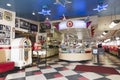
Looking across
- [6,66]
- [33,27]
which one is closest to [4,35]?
[6,66]

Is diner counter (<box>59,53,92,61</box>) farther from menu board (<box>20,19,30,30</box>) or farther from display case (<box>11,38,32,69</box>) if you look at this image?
menu board (<box>20,19,30,30</box>)

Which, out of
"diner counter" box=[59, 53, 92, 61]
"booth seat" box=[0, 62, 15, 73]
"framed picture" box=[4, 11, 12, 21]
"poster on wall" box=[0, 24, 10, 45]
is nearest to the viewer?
"booth seat" box=[0, 62, 15, 73]

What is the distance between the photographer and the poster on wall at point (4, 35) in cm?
554

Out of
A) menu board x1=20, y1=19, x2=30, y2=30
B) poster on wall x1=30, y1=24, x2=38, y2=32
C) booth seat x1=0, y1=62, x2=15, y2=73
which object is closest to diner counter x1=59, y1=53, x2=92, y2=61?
booth seat x1=0, y1=62, x2=15, y2=73

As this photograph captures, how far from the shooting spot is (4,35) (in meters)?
5.68

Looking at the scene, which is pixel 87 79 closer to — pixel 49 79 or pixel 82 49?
pixel 49 79

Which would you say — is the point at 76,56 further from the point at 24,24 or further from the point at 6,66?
the point at 24,24

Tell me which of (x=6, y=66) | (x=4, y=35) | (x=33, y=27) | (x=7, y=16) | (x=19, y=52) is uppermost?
(x=33, y=27)

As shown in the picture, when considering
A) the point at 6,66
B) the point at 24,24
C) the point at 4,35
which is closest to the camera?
the point at 6,66

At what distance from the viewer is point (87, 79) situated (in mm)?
4219

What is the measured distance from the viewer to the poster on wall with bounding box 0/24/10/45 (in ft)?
18.2

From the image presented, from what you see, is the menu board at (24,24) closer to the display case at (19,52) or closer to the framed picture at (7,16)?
the framed picture at (7,16)

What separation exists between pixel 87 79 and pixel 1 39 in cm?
382

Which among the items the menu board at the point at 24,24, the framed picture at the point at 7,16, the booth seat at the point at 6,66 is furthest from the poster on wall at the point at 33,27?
the booth seat at the point at 6,66
